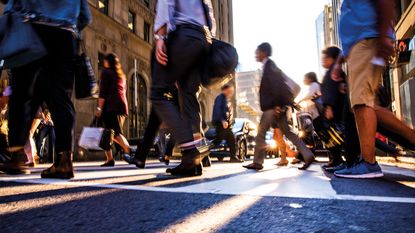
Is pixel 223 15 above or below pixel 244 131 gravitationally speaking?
above

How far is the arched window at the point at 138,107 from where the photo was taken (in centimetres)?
1900

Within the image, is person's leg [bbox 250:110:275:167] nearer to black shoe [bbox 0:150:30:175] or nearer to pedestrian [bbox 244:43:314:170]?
pedestrian [bbox 244:43:314:170]

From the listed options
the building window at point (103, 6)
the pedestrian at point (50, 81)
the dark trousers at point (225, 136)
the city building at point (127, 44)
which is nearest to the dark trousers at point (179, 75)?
the pedestrian at point (50, 81)

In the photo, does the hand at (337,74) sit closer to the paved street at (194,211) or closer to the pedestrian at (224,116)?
the paved street at (194,211)

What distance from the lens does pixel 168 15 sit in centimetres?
300

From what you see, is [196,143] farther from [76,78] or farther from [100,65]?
[100,65]

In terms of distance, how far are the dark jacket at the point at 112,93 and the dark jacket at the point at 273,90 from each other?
2.14 metres

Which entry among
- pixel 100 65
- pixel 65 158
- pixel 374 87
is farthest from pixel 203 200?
pixel 100 65

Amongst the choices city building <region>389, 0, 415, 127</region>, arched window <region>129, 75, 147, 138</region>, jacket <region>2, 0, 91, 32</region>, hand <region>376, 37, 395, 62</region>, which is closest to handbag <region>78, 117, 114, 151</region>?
jacket <region>2, 0, 91, 32</region>

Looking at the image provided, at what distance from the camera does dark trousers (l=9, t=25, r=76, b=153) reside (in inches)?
112

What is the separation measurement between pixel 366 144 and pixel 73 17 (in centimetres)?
268

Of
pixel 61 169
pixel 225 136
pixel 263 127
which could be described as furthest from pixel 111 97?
pixel 225 136

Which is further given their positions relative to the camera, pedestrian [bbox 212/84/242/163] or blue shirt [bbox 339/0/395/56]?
pedestrian [bbox 212/84/242/163]

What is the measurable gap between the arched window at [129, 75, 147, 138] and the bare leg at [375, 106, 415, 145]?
15922mm
